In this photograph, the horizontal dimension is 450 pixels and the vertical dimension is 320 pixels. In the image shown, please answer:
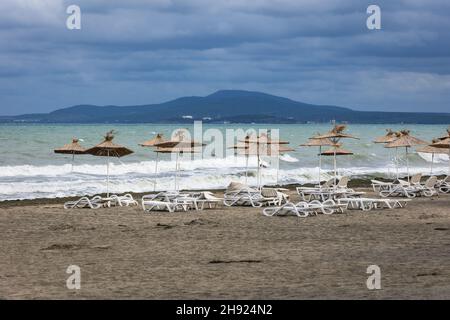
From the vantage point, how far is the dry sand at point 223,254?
8.45m

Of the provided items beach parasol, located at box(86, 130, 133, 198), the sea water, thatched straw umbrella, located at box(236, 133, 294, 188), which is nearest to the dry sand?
beach parasol, located at box(86, 130, 133, 198)

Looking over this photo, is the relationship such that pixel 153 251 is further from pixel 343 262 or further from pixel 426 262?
pixel 426 262

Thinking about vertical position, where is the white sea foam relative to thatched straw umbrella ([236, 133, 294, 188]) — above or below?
below

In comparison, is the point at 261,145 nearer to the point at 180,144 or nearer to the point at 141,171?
the point at 180,144

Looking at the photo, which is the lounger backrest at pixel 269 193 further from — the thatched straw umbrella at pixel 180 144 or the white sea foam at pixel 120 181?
the white sea foam at pixel 120 181

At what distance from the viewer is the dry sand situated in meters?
8.45

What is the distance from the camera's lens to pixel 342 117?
186 m

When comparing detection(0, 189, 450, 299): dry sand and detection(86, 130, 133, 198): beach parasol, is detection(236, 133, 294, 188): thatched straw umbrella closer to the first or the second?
detection(86, 130, 133, 198): beach parasol

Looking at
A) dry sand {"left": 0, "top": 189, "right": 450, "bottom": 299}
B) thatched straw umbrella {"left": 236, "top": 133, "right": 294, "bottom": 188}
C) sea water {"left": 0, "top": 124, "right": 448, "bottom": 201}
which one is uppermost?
thatched straw umbrella {"left": 236, "top": 133, "right": 294, "bottom": 188}

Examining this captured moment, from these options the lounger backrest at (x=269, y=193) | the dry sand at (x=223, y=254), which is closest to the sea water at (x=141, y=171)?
the lounger backrest at (x=269, y=193)

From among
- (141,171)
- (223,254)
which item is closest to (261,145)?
(223,254)

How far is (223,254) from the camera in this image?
11328 millimetres

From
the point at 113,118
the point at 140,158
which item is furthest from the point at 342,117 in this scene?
the point at 140,158
